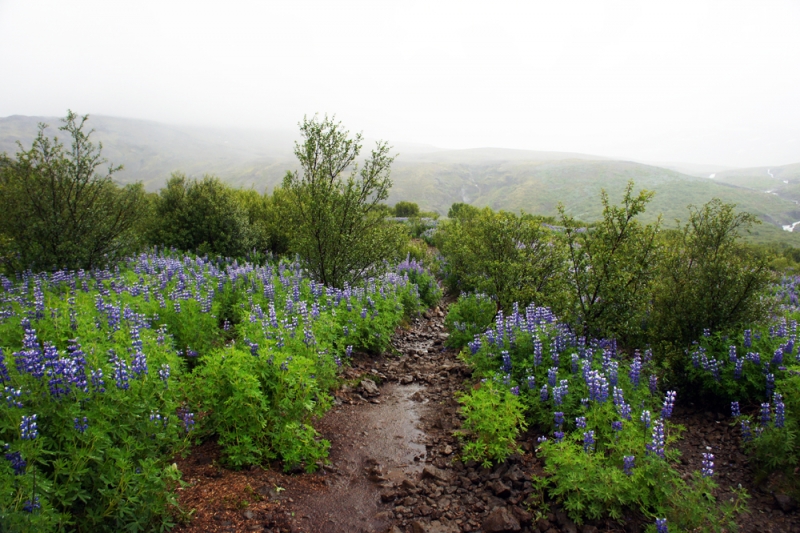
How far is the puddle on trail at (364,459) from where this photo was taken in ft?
14.2

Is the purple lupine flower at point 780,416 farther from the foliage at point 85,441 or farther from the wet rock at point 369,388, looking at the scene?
the foliage at point 85,441

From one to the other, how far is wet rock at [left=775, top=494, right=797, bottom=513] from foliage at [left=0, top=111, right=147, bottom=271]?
1401 centimetres

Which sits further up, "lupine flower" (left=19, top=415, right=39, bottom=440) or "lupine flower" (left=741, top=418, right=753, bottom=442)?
"lupine flower" (left=19, top=415, right=39, bottom=440)

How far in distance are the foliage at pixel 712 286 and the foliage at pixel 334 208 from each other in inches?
282

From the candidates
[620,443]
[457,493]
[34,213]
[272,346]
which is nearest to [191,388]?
[272,346]

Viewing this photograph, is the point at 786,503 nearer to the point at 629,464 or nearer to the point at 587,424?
the point at 629,464

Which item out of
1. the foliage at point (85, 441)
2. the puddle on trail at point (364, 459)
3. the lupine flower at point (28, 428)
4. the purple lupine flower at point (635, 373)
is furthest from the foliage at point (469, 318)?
the lupine flower at point (28, 428)

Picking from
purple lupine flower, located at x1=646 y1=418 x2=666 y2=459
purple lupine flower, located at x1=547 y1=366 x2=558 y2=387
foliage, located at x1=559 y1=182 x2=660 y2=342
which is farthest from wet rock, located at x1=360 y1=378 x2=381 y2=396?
purple lupine flower, located at x1=646 y1=418 x2=666 y2=459

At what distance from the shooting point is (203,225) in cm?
1576

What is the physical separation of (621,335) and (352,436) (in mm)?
5192

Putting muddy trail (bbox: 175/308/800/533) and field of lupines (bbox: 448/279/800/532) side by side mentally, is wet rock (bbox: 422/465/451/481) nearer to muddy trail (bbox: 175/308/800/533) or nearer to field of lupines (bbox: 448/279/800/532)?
muddy trail (bbox: 175/308/800/533)

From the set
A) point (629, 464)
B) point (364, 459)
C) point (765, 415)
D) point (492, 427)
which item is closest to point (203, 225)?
point (364, 459)

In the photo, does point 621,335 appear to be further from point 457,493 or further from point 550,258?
point 457,493

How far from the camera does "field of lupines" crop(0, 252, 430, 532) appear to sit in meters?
3.05
